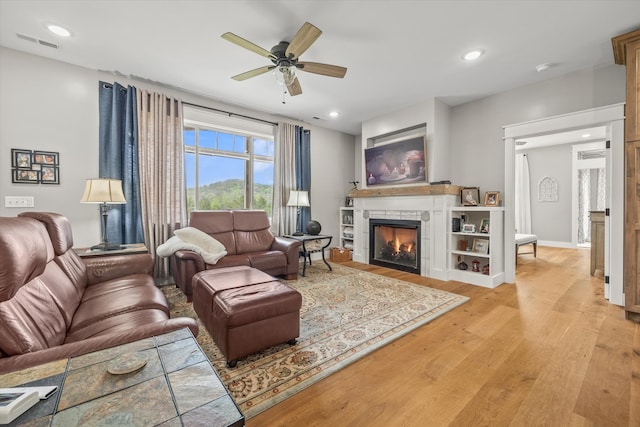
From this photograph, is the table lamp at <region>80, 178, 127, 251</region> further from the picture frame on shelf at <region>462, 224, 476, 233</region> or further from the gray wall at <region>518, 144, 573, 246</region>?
the gray wall at <region>518, 144, 573, 246</region>

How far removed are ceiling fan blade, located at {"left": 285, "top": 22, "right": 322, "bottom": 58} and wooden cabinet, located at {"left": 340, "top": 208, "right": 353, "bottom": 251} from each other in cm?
346

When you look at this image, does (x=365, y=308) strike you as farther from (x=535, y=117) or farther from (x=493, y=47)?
(x=535, y=117)

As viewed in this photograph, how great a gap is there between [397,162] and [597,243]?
3.08 meters

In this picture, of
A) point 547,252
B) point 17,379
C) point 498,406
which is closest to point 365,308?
point 498,406

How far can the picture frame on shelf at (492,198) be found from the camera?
3671 mm

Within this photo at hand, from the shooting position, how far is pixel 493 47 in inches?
106

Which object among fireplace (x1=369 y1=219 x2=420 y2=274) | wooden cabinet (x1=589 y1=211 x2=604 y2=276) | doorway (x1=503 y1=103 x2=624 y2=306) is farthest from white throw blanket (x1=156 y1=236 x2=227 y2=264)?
wooden cabinet (x1=589 y1=211 x2=604 y2=276)

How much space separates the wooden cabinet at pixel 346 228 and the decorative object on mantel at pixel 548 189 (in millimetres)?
5034

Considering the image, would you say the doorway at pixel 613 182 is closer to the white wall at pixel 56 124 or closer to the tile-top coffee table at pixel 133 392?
the tile-top coffee table at pixel 133 392

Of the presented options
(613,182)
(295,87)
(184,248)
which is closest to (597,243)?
(613,182)

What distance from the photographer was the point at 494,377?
65.1 inches

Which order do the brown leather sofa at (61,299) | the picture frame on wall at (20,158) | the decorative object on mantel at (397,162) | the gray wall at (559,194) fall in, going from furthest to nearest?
the gray wall at (559,194) → the decorative object on mantel at (397,162) → the picture frame on wall at (20,158) → the brown leather sofa at (61,299)

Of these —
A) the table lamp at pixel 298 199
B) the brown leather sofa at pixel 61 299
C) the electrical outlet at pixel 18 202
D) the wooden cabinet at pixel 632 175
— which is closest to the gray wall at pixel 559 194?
the wooden cabinet at pixel 632 175

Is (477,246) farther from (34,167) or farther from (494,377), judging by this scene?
(34,167)
